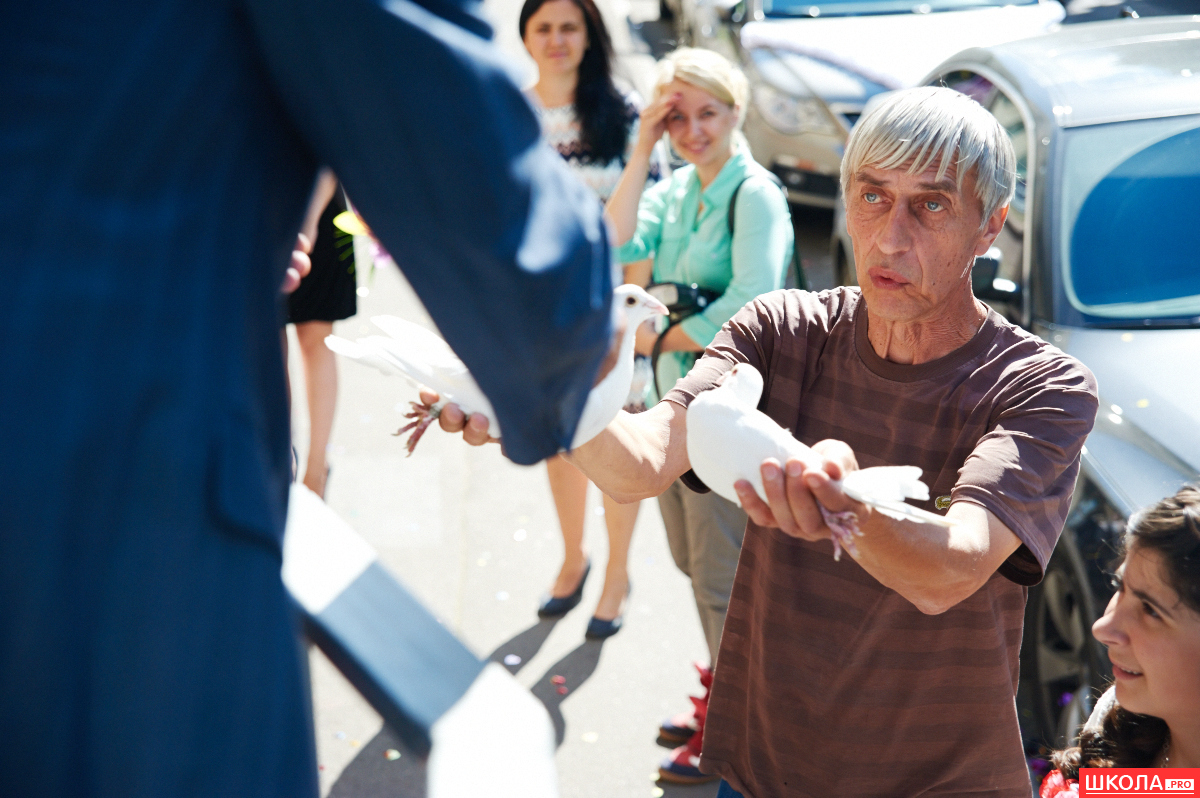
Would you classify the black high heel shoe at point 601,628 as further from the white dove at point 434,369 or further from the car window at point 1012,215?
the white dove at point 434,369

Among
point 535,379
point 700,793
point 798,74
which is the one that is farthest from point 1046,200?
point 798,74

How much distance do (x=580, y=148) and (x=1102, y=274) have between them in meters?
1.78

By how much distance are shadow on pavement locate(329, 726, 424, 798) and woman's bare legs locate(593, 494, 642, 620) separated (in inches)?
37.1

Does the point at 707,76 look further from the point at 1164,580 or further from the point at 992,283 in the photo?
the point at 1164,580

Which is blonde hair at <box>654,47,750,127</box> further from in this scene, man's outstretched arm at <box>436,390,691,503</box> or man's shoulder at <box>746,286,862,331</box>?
man's outstretched arm at <box>436,390,691,503</box>

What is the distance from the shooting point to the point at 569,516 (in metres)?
4.07

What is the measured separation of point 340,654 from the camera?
1.02 m

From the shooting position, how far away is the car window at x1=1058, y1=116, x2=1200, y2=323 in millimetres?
3215

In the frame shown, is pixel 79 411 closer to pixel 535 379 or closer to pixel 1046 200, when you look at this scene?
pixel 535 379

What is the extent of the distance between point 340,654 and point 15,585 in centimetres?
28

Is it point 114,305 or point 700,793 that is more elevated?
point 114,305

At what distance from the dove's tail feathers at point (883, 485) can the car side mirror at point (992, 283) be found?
2012 millimetres

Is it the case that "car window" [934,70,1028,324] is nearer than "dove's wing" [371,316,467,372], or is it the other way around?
"dove's wing" [371,316,467,372]

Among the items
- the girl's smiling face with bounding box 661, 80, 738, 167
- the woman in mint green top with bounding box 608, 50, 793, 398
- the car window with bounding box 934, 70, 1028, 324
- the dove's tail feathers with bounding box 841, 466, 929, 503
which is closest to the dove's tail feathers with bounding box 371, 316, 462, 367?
the dove's tail feathers with bounding box 841, 466, 929, 503
